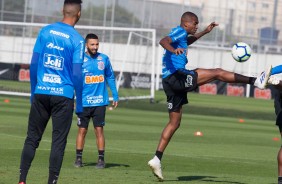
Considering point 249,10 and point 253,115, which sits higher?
point 249,10

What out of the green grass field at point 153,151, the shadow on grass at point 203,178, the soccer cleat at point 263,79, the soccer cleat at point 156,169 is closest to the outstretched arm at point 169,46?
the soccer cleat at point 263,79

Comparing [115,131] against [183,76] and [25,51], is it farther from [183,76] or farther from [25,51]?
[25,51]

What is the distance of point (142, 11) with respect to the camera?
5297cm

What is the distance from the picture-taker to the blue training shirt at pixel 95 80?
1484cm

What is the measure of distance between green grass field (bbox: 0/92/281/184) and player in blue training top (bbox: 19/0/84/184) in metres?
1.61

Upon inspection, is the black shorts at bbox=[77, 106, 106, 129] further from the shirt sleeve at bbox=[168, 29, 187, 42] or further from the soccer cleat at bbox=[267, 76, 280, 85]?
the soccer cleat at bbox=[267, 76, 280, 85]

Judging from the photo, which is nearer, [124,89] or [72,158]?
[72,158]

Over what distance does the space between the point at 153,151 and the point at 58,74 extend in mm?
7691

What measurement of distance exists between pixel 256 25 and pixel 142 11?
308 inches

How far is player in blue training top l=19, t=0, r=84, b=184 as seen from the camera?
10.1 meters

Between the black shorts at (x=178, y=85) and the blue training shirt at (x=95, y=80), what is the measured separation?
200 centimetres

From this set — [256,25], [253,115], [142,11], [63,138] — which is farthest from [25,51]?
[63,138]

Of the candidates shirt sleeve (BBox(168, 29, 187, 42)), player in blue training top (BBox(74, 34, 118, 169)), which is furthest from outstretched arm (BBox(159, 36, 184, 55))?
player in blue training top (BBox(74, 34, 118, 169))

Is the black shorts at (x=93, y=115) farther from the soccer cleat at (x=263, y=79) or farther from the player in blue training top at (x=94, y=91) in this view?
the soccer cleat at (x=263, y=79)
